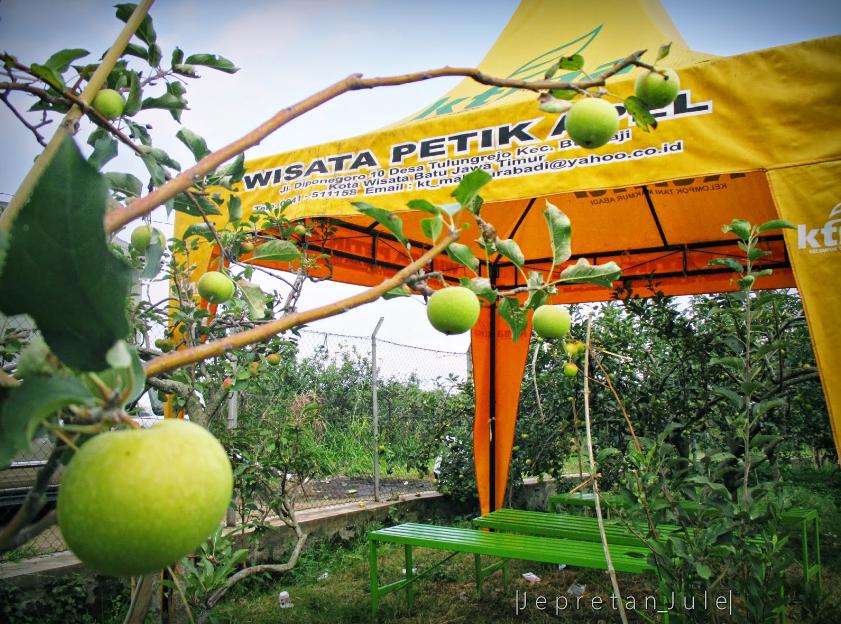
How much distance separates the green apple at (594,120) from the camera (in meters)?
0.76

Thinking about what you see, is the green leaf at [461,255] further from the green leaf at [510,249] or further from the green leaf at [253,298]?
the green leaf at [253,298]

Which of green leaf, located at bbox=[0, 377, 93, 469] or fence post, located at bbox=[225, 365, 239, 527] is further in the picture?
fence post, located at bbox=[225, 365, 239, 527]

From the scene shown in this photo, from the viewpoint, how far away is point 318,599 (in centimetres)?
343

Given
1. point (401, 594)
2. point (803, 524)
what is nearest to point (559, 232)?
point (803, 524)

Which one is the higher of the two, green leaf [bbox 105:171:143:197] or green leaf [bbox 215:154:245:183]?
green leaf [bbox 215:154:245:183]

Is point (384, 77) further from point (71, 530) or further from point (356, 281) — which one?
point (356, 281)

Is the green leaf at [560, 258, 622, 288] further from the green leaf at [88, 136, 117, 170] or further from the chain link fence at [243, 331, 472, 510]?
the chain link fence at [243, 331, 472, 510]

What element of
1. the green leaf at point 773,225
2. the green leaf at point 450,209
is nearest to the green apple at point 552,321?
the green leaf at point 450,209

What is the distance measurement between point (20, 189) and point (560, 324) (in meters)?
0.82

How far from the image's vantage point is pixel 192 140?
0.99 m

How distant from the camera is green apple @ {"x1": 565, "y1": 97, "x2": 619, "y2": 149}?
2.49ft

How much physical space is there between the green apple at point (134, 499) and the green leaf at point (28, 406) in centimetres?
5

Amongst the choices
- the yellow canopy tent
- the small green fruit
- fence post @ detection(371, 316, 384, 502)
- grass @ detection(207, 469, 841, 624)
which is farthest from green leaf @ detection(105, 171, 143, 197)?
fence post @ detection(371, 316, 384, 502)

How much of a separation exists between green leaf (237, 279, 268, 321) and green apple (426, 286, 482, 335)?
1.07 feet
